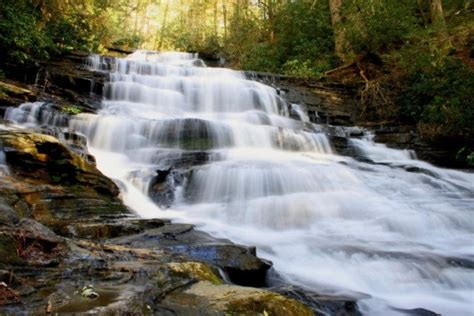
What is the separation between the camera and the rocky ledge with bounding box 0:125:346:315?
2391mm

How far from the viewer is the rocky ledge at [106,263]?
239cm

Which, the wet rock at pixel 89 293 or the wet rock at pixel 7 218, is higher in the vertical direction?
the wet rock at pixel 7 218

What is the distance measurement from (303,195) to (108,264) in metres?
4.66

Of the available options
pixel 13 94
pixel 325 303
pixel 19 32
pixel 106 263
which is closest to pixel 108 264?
pixel 106 263

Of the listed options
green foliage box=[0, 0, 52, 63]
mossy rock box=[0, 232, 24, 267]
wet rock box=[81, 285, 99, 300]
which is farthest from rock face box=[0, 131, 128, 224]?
green foliage box=[0, 0, 52, 63]

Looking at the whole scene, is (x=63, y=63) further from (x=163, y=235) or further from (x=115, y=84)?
(x=163, y=235)

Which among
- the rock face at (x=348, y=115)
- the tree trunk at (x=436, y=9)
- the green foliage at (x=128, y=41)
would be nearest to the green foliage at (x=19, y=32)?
the rock face at (x=348, y=115)

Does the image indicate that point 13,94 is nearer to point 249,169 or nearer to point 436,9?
point 249,169

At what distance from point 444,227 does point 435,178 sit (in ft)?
8.54

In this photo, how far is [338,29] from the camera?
621 inches

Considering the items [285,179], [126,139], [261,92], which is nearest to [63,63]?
[126,139]

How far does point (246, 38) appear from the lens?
20.6m

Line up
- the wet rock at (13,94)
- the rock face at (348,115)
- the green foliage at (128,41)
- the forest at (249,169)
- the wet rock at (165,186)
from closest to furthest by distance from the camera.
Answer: the forest at (249,169) < the wet rock at (165,186) < the wet rock at (13,94) < the rock face at (348,115) < the green foliage at (128,41)

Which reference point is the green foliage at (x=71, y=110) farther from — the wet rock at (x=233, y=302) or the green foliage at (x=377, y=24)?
the green foliage at (x=377, y=24)
